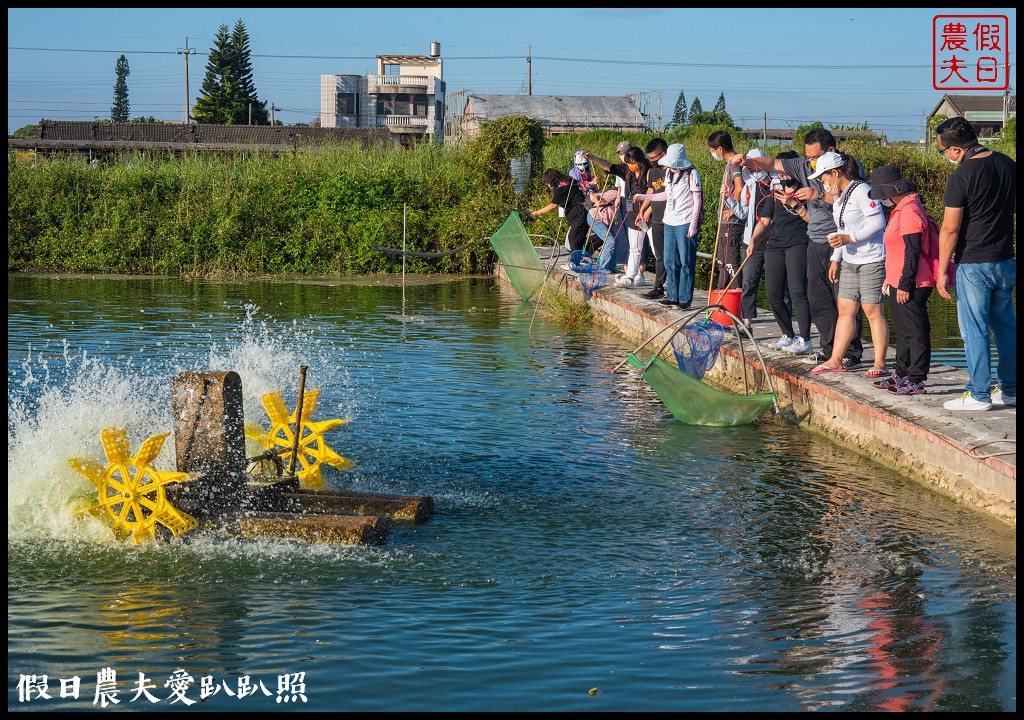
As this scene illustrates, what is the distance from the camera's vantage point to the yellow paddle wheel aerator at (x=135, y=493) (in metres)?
6.88

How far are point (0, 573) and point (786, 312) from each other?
787 centimetres

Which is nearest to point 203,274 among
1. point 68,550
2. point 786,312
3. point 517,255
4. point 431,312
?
point 431,312

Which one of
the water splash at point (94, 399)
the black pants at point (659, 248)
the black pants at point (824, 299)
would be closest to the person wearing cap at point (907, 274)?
the black pants at point (824, 299)

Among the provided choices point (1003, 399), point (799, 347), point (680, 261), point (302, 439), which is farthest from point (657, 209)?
point (302, 439)

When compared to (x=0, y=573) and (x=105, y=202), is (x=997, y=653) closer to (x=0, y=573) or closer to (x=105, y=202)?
(x=0, y=573)

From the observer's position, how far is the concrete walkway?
7.85 meters

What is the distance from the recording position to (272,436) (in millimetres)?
8461

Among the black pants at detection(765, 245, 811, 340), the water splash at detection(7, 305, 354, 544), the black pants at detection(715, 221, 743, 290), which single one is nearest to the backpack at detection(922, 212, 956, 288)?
the black pants at detection(765, 245, 811, 340)

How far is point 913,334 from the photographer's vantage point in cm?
938

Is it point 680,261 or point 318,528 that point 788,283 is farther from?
point 318,528

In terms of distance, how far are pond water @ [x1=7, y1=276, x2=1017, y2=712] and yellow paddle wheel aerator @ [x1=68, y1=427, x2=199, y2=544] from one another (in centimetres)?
14

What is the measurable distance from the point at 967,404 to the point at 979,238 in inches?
49.2

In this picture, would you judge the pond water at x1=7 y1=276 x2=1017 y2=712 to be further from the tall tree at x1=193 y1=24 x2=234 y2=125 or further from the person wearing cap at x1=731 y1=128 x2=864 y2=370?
the tall tree at x1=193 y1=24 x2=234 y2=125

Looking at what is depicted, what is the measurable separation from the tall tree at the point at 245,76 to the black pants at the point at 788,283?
7274cm
